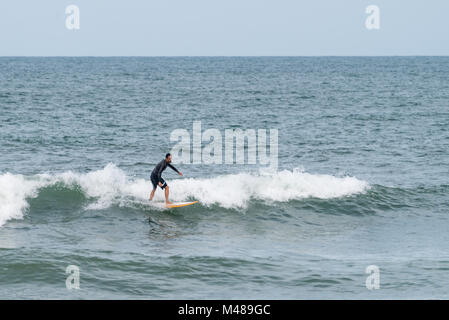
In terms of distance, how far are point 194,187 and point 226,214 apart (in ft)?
8.40

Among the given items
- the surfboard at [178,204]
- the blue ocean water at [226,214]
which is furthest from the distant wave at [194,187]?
the surfboard at [178,204]

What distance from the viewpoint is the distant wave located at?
20.8 meters

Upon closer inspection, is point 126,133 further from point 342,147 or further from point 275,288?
point 275,288

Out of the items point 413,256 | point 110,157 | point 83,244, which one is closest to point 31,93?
point 110,157

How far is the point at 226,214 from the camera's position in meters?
20.0

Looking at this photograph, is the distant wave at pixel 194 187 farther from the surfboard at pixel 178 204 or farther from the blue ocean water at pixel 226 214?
the surfboard at pixel 178 204

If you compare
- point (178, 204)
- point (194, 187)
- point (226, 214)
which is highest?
point (194, 187)

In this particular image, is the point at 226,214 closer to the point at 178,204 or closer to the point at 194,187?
the point at 178,204

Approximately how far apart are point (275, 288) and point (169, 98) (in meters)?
47.1

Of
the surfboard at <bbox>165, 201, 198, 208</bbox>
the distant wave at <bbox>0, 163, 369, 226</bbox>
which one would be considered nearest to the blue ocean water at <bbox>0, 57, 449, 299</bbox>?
the distant wave at <bbox>0, 163, 369, 226</bbox>

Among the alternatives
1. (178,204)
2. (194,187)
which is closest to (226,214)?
(178,204)

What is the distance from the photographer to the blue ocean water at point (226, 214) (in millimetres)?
13352

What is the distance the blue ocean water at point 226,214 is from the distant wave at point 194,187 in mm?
72

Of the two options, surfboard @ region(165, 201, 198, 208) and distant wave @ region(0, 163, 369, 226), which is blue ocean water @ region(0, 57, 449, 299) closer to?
distant wave @ region(0, 163, 369, 226)
